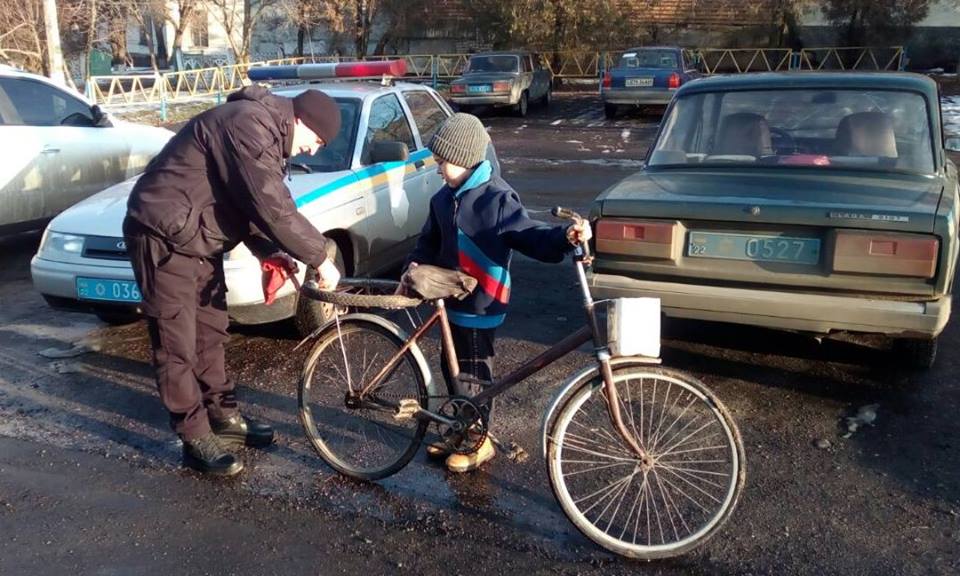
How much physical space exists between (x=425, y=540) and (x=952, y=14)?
32565mm

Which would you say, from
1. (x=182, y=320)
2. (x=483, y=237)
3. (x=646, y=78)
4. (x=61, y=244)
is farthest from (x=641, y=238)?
(x=646, y=78)

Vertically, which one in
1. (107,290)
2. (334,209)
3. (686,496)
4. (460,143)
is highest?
(460,143)

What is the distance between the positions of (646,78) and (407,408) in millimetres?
17029

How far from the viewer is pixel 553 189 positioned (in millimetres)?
11445

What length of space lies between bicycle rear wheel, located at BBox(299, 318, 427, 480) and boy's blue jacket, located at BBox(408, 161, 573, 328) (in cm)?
34

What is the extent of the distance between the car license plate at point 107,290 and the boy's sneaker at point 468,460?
2330mm

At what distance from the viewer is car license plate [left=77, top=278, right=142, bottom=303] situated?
5.09 m

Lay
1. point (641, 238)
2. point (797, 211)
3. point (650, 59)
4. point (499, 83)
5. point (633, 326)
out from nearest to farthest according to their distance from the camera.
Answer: point (633, 326)
point (797, 211)
point (641, 238)
point (650, 59)
point (499, 83)

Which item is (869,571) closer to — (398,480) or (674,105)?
(398,480)

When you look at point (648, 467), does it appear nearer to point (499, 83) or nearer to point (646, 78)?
point (646, 78)

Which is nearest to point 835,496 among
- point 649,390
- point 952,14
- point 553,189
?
point 649,390

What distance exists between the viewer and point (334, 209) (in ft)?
18.1

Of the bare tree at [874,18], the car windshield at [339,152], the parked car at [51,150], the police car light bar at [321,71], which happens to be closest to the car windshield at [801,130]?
the car windshield at [339,152]

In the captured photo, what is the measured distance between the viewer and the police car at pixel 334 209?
203 inches
